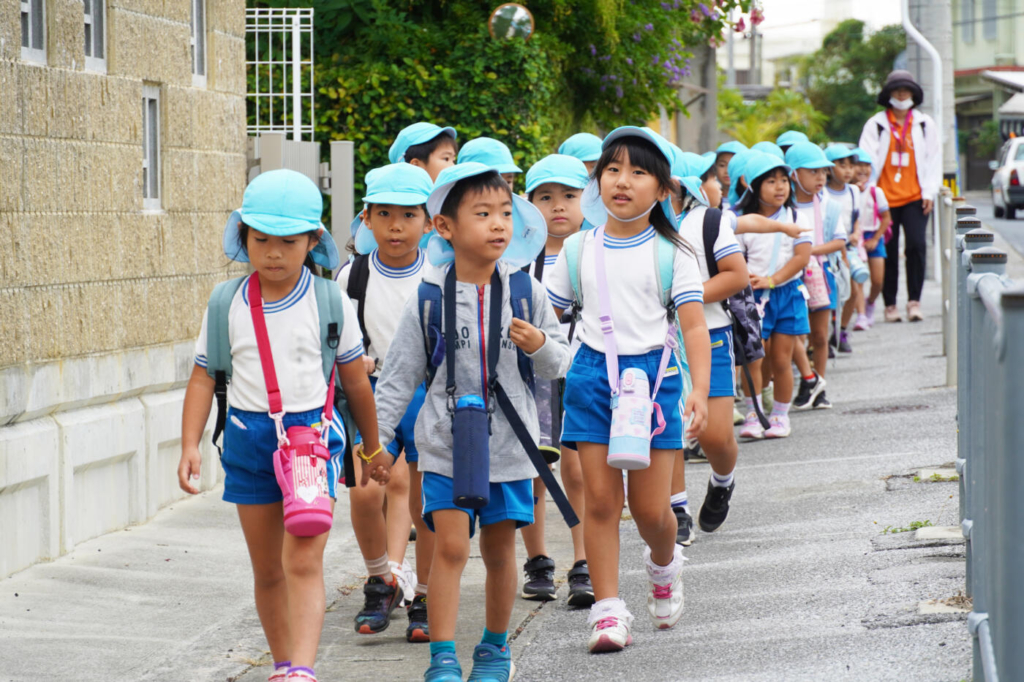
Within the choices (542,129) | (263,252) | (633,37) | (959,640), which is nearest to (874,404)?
(542,129)

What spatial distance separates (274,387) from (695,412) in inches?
56.8

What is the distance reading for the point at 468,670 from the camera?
5020 millimetres

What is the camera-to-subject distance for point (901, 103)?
14.4m

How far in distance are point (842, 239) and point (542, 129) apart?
2726 mm

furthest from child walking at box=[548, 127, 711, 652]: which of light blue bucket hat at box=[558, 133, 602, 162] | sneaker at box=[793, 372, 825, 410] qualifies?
sneaker at box=[793, 372, 825, 410]

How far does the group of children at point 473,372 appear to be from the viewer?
447 centimetres

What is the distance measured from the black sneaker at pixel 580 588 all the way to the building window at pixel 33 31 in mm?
3191

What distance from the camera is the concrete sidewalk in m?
4.81

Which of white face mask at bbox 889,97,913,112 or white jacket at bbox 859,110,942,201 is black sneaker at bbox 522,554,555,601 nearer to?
white jacket at bbox 859,110,942,201

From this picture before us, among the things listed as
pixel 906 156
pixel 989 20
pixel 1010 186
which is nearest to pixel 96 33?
pixel 906 156

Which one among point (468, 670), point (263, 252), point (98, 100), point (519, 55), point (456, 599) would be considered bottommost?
point (468, 670)

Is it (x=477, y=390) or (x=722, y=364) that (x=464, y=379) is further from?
(x=722, y=364)

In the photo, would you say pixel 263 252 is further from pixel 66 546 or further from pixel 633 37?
pixel 633 37

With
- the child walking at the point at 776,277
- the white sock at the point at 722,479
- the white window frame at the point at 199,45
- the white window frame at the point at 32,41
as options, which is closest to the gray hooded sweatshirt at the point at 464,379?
the white sock at the point at 722,479
